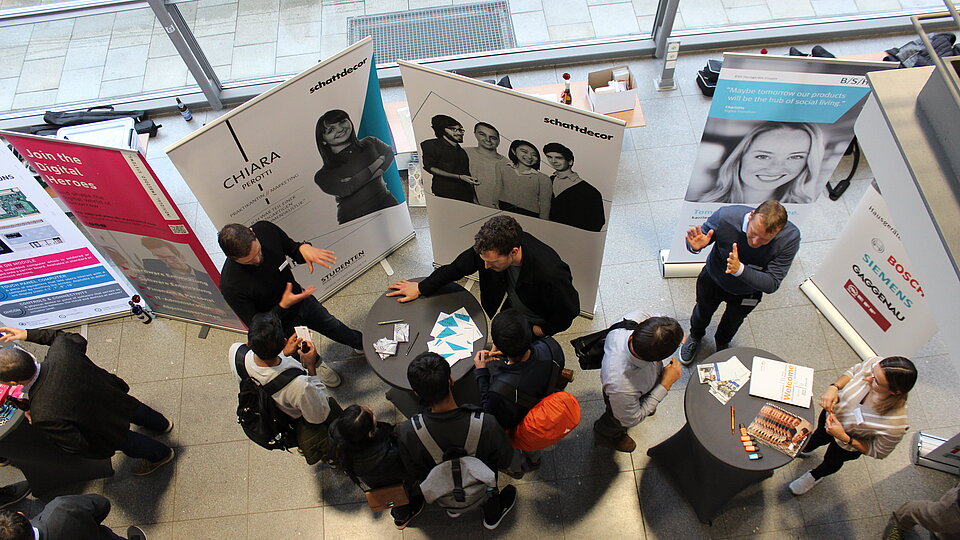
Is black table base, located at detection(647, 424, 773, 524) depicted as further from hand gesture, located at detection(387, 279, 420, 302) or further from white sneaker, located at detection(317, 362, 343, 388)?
white sneaker, located at detection(317, 362, 343, 388)

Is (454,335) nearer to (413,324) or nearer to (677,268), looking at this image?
(413,324)

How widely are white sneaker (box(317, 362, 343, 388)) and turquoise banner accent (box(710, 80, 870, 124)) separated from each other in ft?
9.61

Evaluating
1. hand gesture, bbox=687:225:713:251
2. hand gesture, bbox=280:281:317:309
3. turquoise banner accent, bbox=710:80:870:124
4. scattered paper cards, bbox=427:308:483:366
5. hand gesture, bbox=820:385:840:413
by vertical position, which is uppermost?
turquoise banner accent, bbox=710:80:870:124

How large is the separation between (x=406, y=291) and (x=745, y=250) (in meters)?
1.96

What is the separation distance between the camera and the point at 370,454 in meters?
2.99

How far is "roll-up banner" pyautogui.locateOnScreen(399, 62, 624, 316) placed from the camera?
328 cm

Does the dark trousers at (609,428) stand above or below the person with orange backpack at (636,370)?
below

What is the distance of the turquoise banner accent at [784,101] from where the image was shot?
10.6 ft

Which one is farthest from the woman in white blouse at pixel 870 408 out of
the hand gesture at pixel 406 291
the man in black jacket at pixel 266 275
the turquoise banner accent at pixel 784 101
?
the man in black jacket at pixel 266 275

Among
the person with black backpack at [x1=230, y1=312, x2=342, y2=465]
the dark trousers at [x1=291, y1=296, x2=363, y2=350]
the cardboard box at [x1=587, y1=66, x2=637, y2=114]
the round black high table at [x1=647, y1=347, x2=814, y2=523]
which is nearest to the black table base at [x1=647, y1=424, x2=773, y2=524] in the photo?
the round black high table at [x1=647, y1=347, x2=814, y2=523]

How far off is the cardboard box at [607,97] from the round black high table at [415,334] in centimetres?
213

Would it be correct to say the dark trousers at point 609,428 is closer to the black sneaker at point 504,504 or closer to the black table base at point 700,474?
the black table base at point 700,474

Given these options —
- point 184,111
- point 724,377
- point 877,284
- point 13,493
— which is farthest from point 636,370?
point 184,111

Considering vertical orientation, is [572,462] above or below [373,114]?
below
